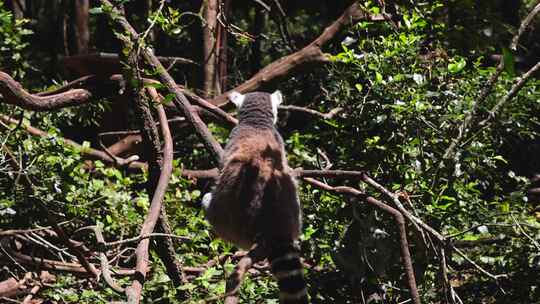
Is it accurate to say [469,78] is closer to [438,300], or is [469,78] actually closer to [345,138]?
[345,138]

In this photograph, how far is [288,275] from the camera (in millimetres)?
3168

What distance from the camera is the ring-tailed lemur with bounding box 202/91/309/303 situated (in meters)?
3.59

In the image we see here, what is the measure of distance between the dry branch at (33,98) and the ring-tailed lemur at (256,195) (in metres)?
1.00

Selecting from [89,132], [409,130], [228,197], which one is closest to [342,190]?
[228,197]

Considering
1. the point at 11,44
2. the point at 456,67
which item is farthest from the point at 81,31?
the point at 456,67

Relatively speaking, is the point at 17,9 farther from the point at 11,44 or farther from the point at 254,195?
the point at 254,195

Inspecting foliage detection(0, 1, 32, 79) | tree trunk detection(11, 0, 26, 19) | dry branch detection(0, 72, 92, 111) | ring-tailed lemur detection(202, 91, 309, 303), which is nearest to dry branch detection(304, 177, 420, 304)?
ring-tailed lemur detection(202, 91, 309, 303)

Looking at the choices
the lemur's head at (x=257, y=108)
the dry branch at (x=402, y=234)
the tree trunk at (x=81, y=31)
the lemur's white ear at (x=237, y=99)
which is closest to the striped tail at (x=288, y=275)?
the dry branch at (x=402, y=234)

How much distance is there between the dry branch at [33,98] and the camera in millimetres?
3824

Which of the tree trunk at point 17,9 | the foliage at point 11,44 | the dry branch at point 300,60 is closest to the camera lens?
the foliage at point 11,44

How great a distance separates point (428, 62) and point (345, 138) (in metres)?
0.83

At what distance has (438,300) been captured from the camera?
4855 mm

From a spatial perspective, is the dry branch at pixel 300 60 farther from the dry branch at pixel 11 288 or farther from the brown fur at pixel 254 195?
the dry branch at pixel 11 288

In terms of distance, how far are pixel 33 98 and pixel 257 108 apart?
1.33 metres
